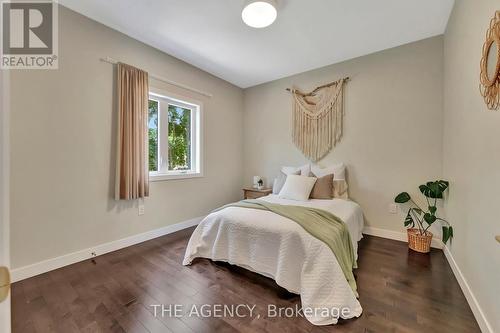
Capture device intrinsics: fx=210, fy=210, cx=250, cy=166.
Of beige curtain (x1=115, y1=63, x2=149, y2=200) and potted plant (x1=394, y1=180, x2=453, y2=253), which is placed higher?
beige curtain (x1=115, y1=63, x2=149, y2=200)

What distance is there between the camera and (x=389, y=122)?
2.87m

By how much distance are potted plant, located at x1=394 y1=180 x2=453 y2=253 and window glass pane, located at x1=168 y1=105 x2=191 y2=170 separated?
3075 mm

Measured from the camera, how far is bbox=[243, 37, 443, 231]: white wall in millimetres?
2609

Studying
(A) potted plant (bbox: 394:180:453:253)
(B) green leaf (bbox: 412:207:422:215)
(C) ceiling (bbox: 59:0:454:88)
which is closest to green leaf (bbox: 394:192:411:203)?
(A) potted plant (bbox: 394:180:453:253)

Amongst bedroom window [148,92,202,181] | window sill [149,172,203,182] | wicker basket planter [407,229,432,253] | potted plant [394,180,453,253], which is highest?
bedroom window [148,92,202,181]

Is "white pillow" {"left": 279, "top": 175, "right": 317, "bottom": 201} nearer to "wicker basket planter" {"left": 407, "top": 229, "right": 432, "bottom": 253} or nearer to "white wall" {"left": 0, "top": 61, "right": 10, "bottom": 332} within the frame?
"wicker basket planter" {"left": 407, "top": 229, "right": 432, "bottom": 253}

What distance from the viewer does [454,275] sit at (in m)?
1.95

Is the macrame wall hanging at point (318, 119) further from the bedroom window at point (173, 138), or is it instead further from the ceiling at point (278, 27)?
the bedroom window at point (173, 138)

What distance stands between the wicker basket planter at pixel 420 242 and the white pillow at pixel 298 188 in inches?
50.4

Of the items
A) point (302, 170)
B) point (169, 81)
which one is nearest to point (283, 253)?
point (302, 170)

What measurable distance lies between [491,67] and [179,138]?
3338mm

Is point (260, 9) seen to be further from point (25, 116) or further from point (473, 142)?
point (25, 116)

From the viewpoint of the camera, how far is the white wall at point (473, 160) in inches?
49.8

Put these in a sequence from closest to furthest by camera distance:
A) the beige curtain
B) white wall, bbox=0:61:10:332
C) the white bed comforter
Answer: white wall, bbox=0:61:10:332 → the white bed comforter → the beige curtain
